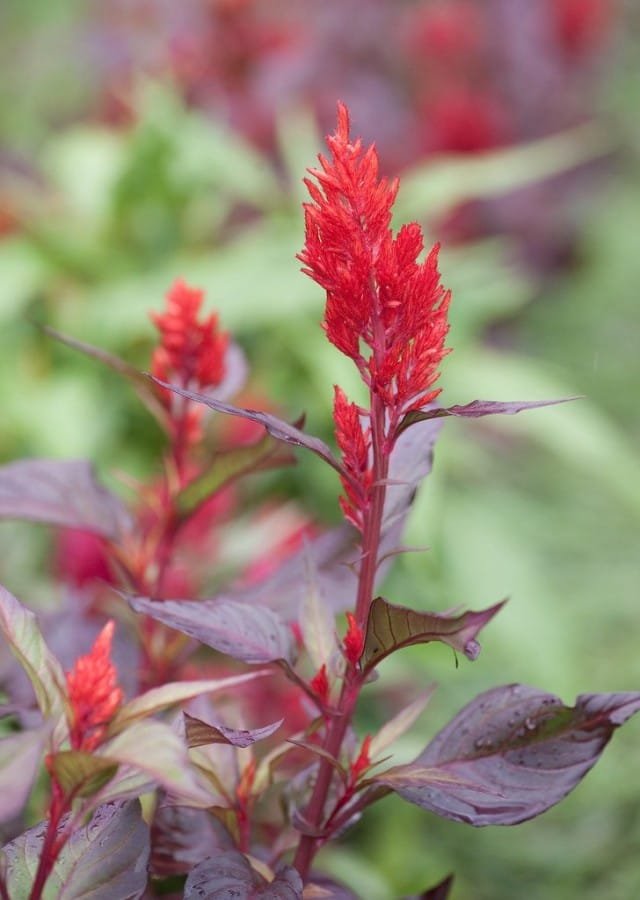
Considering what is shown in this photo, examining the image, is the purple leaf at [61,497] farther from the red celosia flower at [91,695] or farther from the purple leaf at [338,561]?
the red celosia flower at [91,695]

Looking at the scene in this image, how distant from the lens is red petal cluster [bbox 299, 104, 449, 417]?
47 cm

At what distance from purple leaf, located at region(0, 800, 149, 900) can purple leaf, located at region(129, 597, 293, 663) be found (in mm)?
78

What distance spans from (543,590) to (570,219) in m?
1.34

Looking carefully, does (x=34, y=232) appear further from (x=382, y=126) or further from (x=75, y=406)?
(x=382, y=126)

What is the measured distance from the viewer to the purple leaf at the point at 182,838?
1.88 feet

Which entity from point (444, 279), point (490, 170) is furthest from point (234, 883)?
point (490, 170)

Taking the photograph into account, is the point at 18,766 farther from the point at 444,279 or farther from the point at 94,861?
the point at 444,279

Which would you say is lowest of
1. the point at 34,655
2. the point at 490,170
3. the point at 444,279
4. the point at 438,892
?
the point at 438,892

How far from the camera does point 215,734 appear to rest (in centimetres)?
49

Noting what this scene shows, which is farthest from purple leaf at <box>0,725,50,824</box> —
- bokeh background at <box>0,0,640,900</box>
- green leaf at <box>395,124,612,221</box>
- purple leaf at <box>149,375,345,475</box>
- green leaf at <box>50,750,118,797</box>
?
green leaf at <box>395,124,612,221</box>

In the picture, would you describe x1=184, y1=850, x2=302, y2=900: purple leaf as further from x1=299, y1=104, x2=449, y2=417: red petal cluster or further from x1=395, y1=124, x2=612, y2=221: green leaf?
x1=395, y1=124, x2=612, y2=221: green leaf

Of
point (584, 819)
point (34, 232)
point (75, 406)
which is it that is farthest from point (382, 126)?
point (584, 819)

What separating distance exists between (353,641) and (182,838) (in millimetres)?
154

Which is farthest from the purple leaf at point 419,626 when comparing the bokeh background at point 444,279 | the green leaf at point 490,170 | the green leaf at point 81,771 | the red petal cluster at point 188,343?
the green leaf at point 490,170
